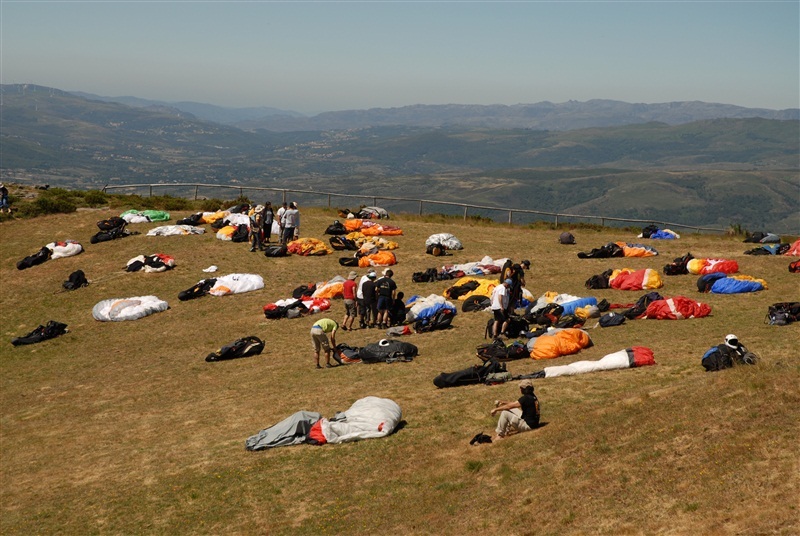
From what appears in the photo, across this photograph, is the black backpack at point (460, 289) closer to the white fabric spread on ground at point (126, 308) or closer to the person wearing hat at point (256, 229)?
the white fabric spread on ground at point (126, 308)

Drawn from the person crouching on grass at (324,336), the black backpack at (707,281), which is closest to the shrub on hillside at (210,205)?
the person crouching on grass at (324,336)

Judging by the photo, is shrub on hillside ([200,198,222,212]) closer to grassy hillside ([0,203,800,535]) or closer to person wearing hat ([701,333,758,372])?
grassy hillside ([0,203,800,535])

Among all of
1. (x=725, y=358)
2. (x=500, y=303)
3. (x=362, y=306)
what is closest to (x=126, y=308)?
(x=362, y=306)

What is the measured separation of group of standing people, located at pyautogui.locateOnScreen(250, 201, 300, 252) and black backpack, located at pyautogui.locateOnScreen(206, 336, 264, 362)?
1385cm

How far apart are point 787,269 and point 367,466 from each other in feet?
73.9

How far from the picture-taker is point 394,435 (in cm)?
1725

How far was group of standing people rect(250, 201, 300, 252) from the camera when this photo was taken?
39188 millimetres

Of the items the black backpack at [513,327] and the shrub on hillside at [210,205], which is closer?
the black backpack at [513,327]

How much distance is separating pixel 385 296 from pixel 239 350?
17.4 feet

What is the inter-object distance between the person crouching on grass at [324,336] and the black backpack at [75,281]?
1720 cm

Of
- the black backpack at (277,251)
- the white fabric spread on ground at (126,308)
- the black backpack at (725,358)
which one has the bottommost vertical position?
the white fabric spread on ground at (126,308)

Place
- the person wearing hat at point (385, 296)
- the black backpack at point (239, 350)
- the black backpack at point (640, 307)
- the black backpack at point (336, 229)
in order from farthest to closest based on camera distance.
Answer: the black backpack at point (336, 229) → the person wearing hat at point (385, 296) → the black backpack at point (239, 350) → the black backpack at point (640, 307)

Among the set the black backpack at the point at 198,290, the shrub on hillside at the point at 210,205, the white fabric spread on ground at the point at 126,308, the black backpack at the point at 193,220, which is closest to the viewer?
the white fabric spread on ground at the point at 126,308

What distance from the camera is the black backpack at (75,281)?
1391 inches
